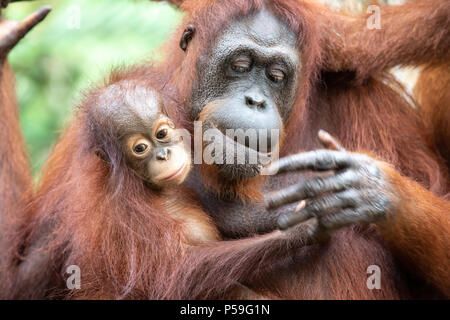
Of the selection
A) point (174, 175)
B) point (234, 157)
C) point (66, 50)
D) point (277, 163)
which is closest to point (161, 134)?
point (174, 175)

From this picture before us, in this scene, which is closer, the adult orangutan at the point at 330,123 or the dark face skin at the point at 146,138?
the adult orangutan at the point at 330,123

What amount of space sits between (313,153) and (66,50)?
9.78ft

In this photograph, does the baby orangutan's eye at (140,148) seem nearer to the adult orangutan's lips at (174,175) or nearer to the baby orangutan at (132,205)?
the baby orangutan at (132,205)

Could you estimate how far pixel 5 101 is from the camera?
3145 millimetres

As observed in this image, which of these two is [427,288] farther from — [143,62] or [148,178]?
[143,62]

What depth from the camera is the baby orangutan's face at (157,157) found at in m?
2.43

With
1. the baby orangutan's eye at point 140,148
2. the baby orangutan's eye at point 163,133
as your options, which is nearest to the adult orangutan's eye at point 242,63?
the baby orangutan's eye at point 163,133

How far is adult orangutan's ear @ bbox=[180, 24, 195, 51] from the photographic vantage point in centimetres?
269

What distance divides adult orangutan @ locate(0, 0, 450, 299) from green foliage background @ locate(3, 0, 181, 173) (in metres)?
1.92

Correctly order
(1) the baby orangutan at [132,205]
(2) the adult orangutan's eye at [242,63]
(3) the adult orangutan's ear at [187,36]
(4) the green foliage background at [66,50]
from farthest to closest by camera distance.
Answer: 1. (4) the green foliage background at [66,50]
2. (3) the adult orangutan's ear at [187,36]
3. (2) the adult orangutan's eye at [242,63]
4. (1) the baby orangutan at [132,205]

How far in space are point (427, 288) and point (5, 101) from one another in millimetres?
2019

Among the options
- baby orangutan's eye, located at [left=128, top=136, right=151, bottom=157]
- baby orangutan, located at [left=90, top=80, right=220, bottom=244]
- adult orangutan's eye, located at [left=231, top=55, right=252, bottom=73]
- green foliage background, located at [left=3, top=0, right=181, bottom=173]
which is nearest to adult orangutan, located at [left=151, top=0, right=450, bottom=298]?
adult orangutan's eye, located at [left=231, top=55, right=252, bottom=73]

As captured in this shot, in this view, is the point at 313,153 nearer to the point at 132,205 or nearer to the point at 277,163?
the point at 277,163
